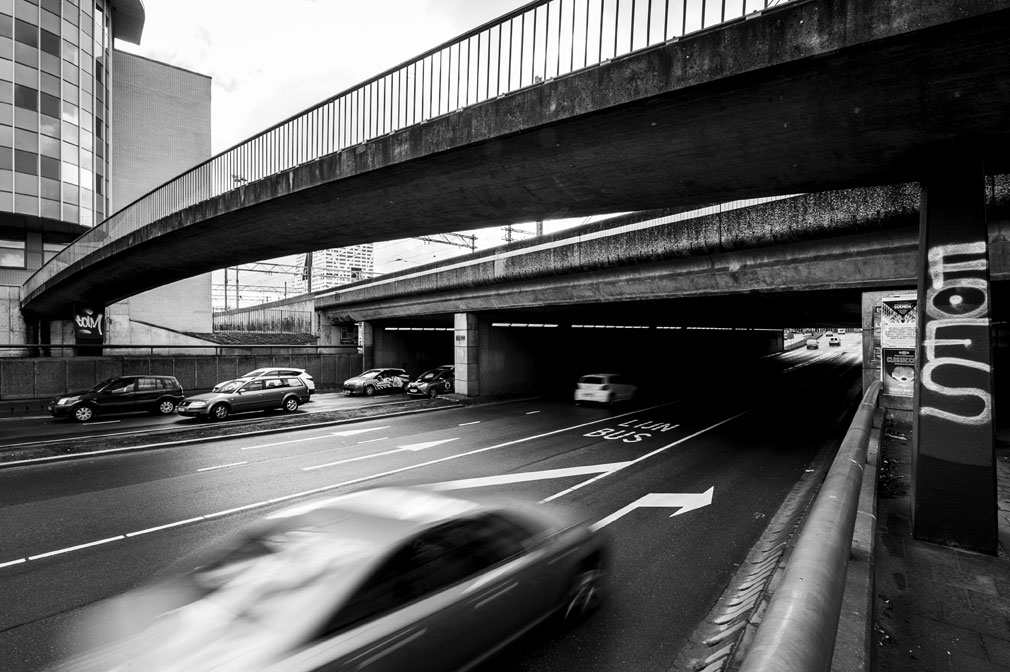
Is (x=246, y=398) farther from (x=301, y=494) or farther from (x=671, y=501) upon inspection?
(x=671, y=501)

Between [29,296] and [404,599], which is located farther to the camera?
[29,296]

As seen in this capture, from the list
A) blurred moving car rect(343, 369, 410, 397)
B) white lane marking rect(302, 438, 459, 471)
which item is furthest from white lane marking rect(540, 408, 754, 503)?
blurred moving car rect(343, 369, 410, 397)

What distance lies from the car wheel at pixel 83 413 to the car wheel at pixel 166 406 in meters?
2.13

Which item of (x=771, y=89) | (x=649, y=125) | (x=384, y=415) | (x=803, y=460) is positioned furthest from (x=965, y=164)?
(x=384, y=415)

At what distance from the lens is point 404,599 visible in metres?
3.35

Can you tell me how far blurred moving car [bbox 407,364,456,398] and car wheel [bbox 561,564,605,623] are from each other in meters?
20.1

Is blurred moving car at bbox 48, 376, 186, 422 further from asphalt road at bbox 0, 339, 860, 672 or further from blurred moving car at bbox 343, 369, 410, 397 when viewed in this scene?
blurred moving car at bbox 343, 369, 410, 397

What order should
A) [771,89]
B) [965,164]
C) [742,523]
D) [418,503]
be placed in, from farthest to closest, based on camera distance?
[742,523], [965,164], [771,89], [418,503]

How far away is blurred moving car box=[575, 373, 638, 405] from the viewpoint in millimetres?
20719

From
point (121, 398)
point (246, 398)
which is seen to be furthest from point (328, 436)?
point (121, 398)

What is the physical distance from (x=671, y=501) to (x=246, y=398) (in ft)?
52.6

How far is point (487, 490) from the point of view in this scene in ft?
29.3

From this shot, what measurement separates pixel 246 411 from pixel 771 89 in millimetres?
19182

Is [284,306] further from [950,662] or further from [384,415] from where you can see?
[950,662]
